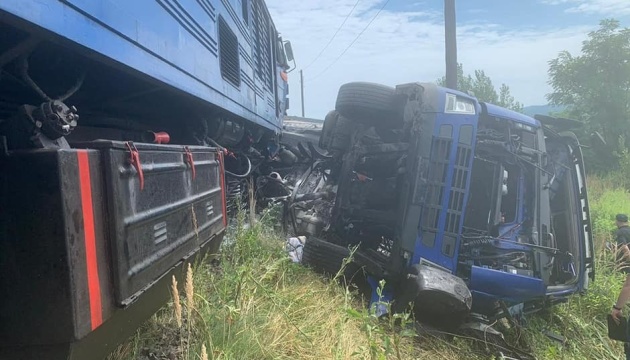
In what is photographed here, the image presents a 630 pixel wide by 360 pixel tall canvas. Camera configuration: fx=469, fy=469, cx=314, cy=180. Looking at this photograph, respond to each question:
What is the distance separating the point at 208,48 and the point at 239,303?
178 centimetres

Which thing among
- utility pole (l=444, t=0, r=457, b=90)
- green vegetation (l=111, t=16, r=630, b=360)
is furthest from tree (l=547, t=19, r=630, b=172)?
green vegetation (l=111, t=16, r=630, b=360)

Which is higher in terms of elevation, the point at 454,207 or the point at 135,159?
the point at 135,159

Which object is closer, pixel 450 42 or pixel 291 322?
pixel 291 322

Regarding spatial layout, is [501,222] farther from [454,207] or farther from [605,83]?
[605,83]

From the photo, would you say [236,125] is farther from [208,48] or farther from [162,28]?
[162,28]

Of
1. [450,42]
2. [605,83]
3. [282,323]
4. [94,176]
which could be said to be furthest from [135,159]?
[605,83]

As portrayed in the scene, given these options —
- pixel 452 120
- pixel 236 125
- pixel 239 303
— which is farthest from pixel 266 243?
pixel 452 120

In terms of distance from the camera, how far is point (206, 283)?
3.01m

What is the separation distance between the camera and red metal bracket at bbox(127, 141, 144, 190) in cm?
163

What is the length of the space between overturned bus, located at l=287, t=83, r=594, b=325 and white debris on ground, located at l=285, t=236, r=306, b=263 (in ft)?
0.76

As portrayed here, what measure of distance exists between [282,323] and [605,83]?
21517 mm

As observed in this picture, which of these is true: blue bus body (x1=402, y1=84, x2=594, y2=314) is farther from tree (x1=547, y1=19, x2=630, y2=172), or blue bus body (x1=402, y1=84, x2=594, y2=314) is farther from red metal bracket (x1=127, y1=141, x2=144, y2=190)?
tree (x1=547, y1=19, x2=630, y2=172)

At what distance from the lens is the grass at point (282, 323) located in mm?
2334

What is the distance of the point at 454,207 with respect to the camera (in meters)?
3.99
